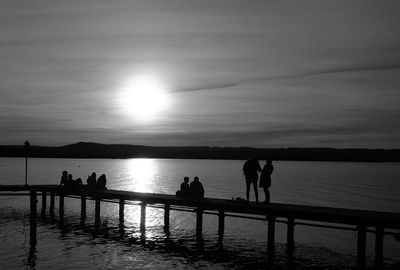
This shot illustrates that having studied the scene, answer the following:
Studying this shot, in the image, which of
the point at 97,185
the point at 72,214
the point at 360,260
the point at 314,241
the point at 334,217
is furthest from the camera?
the point at 72,214

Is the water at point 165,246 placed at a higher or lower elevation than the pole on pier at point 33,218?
lower

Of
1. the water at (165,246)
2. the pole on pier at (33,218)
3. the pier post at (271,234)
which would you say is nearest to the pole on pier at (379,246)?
the water at (165,246)

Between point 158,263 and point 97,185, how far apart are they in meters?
13.8

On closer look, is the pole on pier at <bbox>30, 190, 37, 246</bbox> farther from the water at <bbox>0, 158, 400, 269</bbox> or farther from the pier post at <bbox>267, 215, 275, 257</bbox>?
the pier post at <bbox>267, 215, 275, 257</bbox>

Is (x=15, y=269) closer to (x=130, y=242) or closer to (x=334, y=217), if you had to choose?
(x=130, y=242)

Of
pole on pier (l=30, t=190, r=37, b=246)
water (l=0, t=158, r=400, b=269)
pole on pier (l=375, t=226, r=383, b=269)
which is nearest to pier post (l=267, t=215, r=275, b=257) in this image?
A: water (l=0, t=158, r=400, b=269)

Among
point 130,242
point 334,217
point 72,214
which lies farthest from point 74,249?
point 72,214

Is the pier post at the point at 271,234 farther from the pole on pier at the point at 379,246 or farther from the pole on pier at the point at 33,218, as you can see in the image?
the pole on pier at the point at 33,218

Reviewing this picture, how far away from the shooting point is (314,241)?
31.8m

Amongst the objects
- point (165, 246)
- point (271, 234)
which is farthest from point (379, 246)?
point (165, 246)

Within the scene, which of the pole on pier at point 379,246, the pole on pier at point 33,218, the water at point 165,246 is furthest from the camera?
the pole on pier at point 33,218

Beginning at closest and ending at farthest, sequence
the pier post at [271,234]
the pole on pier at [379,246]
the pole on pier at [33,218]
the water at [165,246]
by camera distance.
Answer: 1. the pole on pier at [379,246]
2. the water at [165,246]
3. the pier post at [271,234]
4. the pole on pier at [33,218]

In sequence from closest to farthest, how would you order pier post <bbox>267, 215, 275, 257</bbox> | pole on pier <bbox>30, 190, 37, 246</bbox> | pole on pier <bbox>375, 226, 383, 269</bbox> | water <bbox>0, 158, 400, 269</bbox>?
pole on pier <bbox>375, 226, 383, 269</bbox>
water <bbox>0, 158, 400, 269</bbox>
pier post <bbox>267, 215, 275, 257</bbox>
pole on pier <bbox>30, 190, 37, 246</bbox>

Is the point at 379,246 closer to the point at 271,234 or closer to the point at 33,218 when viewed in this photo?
the point at 271,234
